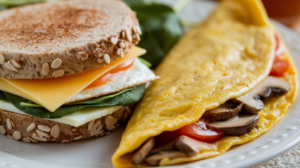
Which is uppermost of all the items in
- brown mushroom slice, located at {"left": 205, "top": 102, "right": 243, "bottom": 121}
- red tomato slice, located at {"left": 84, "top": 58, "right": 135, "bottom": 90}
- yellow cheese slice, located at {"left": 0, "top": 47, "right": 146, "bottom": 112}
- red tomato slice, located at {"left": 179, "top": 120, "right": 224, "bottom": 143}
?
A: yellow cheese slice, located at {"left": 0, "top": 47, "right": 146, "bottom": 112}

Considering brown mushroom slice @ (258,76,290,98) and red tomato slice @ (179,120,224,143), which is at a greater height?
red tomato slice @ (179,120,224,143)

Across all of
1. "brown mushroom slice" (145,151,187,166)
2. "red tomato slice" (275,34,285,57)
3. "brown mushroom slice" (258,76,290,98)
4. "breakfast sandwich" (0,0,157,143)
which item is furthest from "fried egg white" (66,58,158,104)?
"red tomato slice" (275,34,285,57)

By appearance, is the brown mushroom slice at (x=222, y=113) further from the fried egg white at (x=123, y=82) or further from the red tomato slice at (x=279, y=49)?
the red tomato slice at (x=279, y=49)

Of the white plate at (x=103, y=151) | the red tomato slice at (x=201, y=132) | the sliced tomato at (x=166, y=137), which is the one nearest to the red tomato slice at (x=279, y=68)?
the white plate at (x=103, y=151)

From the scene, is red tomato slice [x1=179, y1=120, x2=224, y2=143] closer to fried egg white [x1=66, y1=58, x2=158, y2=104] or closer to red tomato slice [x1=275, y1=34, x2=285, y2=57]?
fried egg white [x1=66, y1=58, x2=158, y2=104]

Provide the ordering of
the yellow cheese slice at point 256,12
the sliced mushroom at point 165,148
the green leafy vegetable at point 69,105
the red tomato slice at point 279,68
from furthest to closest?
the yellow cheese slice at point 256,12, the red tomato slice at point 279,68, the green leafy vegetable at point 69,105, the sliced mushroom at point 165,148
